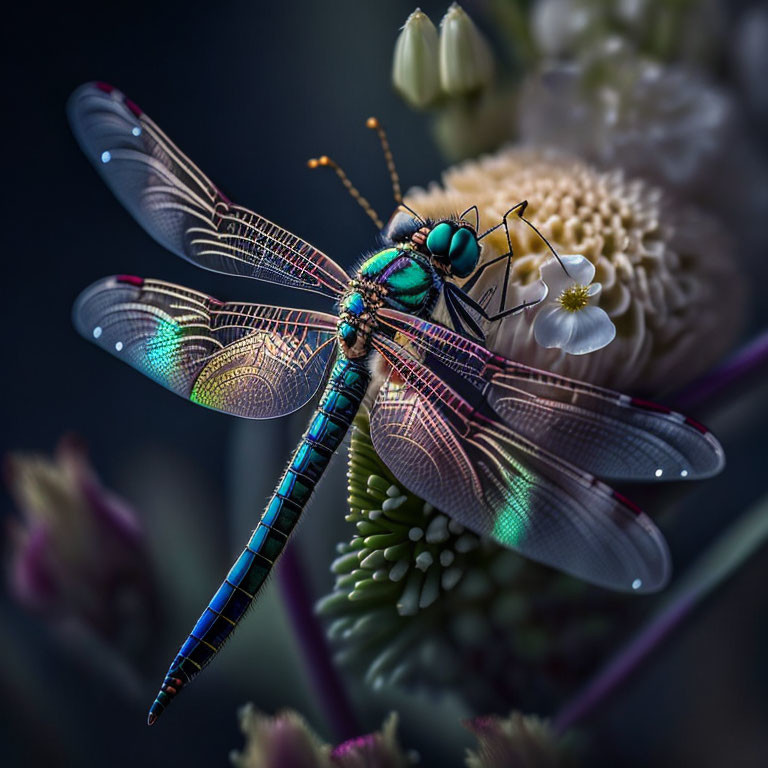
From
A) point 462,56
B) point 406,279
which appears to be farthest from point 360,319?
point 462,56

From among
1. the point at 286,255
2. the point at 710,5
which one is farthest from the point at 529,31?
the point at 286,255

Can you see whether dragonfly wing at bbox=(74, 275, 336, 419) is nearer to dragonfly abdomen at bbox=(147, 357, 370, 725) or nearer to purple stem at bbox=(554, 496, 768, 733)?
dragonfly abdomen at bbox=(147, 357, 370, 725)

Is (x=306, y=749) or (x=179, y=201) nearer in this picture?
(x=306, y=749)

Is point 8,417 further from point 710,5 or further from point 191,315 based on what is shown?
point 710,5

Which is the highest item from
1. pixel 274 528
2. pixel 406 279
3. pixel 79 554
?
pixel 406 279

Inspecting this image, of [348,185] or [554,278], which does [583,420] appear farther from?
[348,185]

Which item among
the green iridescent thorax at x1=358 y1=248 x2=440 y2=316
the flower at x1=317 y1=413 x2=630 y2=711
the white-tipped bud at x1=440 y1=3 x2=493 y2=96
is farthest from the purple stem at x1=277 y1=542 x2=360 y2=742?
the white-tipped bud at x1=440 y1=3 x2=493 y2=96

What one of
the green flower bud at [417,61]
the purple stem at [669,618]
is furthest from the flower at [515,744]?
the green flower bud at [417,61]

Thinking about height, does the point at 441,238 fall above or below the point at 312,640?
above
